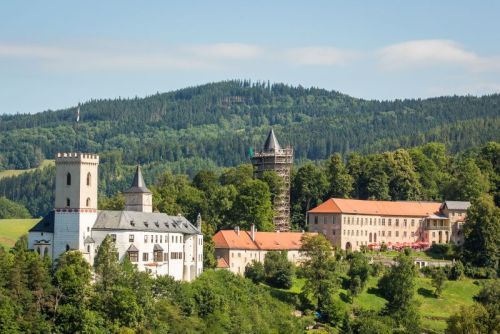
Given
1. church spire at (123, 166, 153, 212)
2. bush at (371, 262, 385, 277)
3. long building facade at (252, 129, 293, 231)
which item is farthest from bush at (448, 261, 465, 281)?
church spire at (123, 166, 153, 212)

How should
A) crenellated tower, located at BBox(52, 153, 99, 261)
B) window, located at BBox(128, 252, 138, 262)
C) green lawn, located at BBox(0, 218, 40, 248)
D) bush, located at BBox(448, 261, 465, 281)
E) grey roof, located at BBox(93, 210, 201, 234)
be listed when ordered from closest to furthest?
crenellated tower, located at BBox(52, 153, 99, 261) → grey roof, located at BBox(93, 210, 201, 234) → window, located at BBox(128, 252, 138, 262) → bush, located at BBox(448, 261, 465, 281) → green lawn, located at BBox(0, 218, 40, 248)

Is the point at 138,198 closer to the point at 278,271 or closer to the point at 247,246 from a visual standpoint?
the point at 247,246

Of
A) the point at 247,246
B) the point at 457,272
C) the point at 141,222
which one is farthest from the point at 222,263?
the point at 457,272

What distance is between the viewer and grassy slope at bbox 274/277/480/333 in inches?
4547

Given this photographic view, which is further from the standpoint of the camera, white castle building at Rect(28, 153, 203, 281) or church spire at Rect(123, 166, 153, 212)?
church spire at Rect(123, 166, 153, 212)

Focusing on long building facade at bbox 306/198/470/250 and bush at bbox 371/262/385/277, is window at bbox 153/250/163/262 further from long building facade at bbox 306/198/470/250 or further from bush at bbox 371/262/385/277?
long building facade at bbox 306/198/470/250

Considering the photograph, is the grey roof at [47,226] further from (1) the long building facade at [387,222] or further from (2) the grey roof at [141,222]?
(1) the long building facade at [387,222]

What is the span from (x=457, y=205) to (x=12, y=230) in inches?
2267

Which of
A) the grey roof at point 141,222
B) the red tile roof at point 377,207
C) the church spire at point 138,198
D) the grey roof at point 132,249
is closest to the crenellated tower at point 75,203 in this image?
the grey roof at point 141,222

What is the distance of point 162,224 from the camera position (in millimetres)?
105938

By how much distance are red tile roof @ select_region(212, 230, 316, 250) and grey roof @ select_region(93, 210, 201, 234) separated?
7.43m

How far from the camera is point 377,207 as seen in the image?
139625mm

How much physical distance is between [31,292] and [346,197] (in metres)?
63.6

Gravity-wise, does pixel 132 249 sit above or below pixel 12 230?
above
